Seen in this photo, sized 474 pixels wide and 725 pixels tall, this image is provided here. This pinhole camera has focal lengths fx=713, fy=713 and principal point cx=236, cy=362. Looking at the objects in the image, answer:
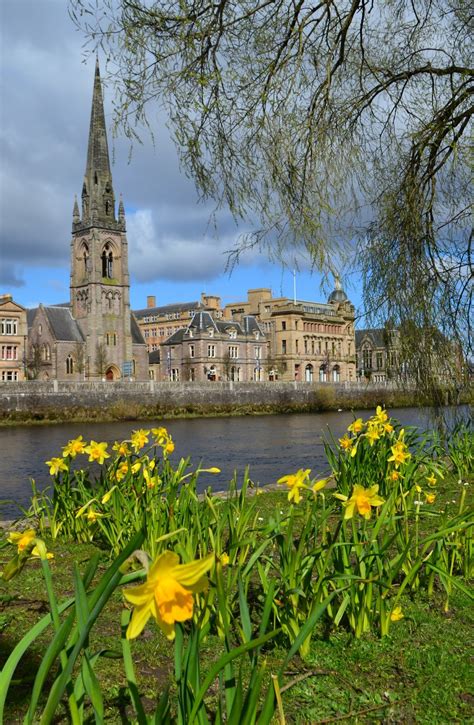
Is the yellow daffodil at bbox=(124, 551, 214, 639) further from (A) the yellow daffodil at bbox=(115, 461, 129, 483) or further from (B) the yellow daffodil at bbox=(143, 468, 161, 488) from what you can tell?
(A) the yellow daffodil at bbox=(115, 461, 129, 483)

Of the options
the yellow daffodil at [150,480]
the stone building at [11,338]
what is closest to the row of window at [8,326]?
the stone building at [11,338]

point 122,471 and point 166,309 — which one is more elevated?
point 166,309

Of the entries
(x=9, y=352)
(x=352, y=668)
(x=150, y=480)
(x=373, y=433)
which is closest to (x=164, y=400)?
(x=9, y=352)

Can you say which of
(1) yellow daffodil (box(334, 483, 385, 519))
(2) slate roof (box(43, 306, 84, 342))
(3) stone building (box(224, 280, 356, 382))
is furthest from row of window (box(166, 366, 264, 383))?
(1) yellow daffodil (box(334, 483, 385, 519))

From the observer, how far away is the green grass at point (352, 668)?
115 inches

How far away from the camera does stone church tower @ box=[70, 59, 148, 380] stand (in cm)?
7744

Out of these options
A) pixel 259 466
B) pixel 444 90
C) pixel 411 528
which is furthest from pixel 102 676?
pixel 259 466

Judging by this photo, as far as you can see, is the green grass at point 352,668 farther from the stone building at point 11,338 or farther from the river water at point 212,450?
the stone building at point 11,338

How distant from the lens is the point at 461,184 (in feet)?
22.4

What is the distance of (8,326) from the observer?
228 ft

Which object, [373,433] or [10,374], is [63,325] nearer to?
[10,374]

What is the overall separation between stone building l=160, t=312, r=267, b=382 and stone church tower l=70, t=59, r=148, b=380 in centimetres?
815

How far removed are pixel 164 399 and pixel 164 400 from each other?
5.7 inches

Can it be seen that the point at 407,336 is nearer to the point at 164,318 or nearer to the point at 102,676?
the point at 102,676
